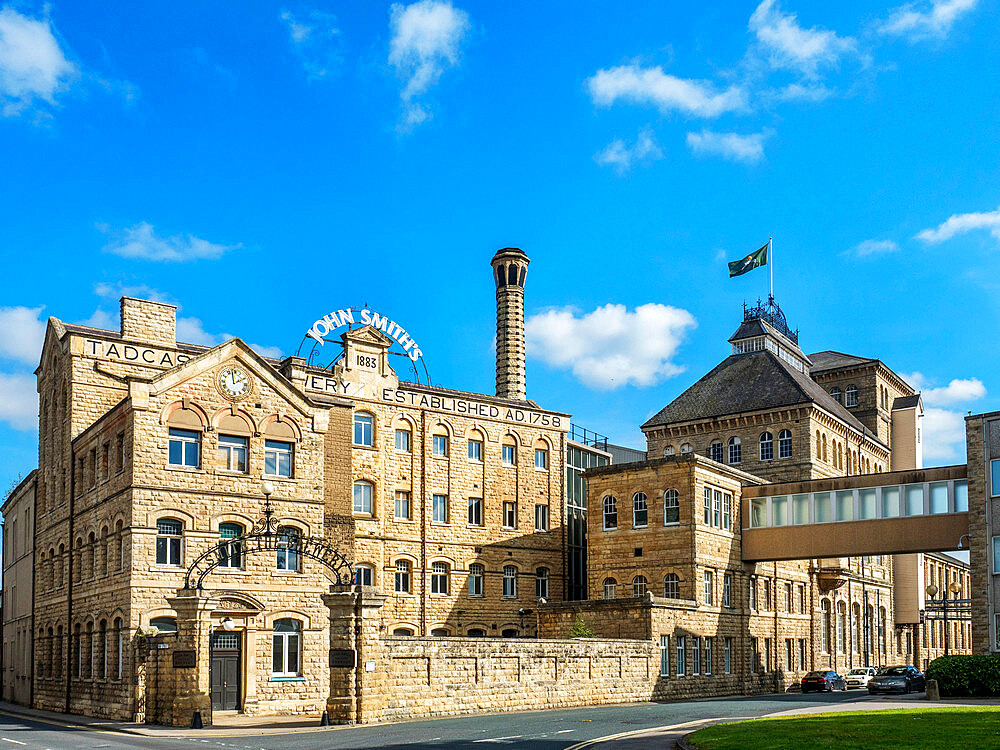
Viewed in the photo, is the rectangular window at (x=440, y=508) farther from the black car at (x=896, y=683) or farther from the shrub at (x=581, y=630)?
the black car at (x=896, y=683)

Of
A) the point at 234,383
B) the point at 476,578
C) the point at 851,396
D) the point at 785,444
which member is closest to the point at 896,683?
the point at 785,444

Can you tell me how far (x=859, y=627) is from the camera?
69562 millimetres

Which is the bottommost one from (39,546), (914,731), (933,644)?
(933,644)

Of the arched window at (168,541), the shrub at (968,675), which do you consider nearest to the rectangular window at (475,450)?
the arched window at (168,541)

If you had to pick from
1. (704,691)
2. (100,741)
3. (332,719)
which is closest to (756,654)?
(704,691)

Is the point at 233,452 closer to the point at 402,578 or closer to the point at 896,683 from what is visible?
the point at 402,578

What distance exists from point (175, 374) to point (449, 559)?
20.8m

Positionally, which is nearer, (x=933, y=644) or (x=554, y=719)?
(x=554, y=719)

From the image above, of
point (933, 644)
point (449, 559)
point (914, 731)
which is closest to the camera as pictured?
point (914, 731)

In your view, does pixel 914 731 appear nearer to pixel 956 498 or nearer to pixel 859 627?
pixel 956 498

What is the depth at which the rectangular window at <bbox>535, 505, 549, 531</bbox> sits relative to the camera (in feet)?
198

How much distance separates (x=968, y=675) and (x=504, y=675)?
1752 centimetres

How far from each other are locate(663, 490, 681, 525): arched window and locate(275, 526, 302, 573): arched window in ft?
66.2

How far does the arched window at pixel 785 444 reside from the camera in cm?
6719
